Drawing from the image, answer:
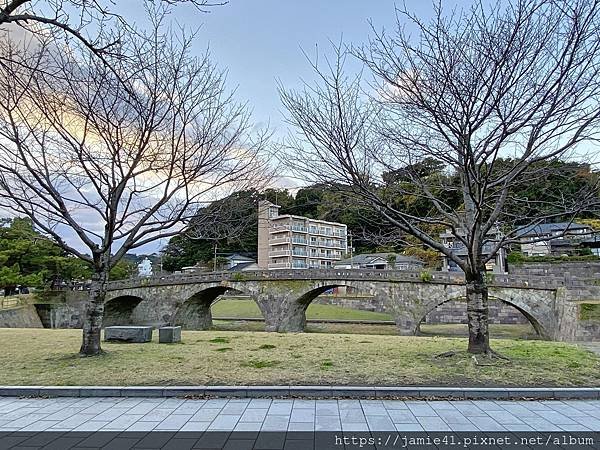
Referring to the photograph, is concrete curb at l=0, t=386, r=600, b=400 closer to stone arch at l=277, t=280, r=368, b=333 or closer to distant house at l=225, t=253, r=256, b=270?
stone arch at l=277, t=280, r=368, b=333

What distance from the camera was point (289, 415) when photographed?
4.62m

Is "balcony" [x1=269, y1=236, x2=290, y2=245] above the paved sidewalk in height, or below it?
above

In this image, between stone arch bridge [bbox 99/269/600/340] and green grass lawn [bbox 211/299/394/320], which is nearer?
stone arch bridge [bbox 99/269/600/340]

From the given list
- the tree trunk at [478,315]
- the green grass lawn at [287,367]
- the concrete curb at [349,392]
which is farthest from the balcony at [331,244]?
the concrete curb at [349,392]

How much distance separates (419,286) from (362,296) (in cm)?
1543

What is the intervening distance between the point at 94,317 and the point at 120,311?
28.5 m

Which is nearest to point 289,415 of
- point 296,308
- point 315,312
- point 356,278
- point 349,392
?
point 349,392

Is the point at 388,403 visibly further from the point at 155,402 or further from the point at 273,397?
the point at 155,402

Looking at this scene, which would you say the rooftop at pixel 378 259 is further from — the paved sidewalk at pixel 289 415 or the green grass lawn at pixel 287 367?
the paved sidewalk at pixel 289 415

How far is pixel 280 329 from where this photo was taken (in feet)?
90.4

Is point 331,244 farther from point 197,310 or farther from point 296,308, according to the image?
point 296,308

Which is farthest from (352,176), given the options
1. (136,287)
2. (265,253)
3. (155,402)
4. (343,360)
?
(265,253)

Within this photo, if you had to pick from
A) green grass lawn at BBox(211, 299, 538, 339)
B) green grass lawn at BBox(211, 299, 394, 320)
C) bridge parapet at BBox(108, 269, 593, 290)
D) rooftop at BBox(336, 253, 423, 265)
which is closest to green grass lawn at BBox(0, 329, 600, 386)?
bridge parapet at BBox(108, 269, 593, 290)

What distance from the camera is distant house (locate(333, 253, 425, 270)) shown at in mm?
39688
